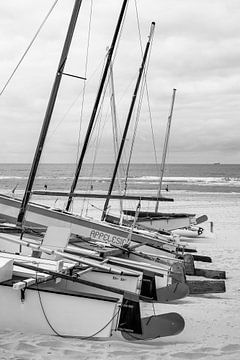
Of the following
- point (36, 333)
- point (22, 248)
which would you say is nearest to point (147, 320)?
point (36, 333)

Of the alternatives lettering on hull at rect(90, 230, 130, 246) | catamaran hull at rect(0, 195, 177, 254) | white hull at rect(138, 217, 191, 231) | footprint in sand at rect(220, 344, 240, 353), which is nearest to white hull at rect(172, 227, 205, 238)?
white hull at rect(138, 217, 191, 231)

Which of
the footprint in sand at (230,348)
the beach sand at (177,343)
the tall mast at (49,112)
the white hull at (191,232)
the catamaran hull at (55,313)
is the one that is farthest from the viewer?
the white hull at (191,232)

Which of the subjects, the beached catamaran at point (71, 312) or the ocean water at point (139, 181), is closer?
the beached catamaran at point (71, 312)

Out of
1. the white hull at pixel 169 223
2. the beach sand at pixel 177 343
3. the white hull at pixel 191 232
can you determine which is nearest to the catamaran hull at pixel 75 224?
the beach sand at pixel 177 343

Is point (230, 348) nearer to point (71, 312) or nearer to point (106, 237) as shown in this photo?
point (71, 312)

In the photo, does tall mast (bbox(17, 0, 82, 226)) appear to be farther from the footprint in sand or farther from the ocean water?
the ocean water

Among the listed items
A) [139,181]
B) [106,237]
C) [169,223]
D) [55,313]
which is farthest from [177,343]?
[139,181]

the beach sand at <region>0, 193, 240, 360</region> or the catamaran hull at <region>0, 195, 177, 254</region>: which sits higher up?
the catamaran hull at <region>0, 195, 177, 254</region>

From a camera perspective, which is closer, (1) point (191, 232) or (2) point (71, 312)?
(2) point (71, 312)

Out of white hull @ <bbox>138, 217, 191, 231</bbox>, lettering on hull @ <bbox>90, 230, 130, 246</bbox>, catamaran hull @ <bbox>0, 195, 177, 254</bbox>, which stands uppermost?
white hull @ <bbox>138, 217, 191, 231</bbox>

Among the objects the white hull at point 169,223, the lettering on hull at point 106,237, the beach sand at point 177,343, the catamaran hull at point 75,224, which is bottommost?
the beach sand at point 177,343

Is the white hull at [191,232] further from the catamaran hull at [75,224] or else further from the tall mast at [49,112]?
the tall mast at [49,112]

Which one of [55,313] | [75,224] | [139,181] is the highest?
[139,181]

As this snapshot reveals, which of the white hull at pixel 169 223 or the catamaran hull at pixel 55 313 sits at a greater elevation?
the white hull at pixel 169 223
